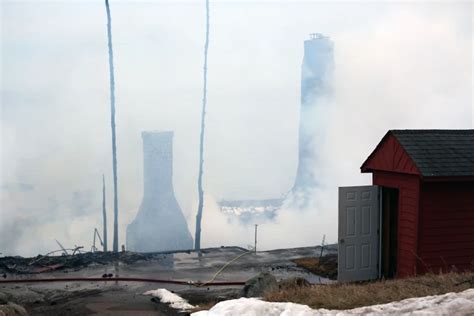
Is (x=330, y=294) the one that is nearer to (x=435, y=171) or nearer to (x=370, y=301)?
(x=370, y=301)

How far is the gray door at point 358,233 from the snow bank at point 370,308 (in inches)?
160

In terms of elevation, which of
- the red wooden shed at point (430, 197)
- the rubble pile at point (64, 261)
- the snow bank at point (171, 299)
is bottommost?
the rubble pile at point (64, 261)

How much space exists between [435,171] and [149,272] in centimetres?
668

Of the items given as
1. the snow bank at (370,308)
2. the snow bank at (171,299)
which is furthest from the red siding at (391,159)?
the snow bank at (171,299)

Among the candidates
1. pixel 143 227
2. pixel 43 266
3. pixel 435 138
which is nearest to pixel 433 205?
pixel 435 138

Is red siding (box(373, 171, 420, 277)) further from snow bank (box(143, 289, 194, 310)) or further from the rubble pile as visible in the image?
the rubble pile

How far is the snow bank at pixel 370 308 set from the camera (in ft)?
23.6

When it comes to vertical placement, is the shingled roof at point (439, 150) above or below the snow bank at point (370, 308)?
above

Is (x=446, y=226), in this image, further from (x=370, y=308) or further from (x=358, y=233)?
(x=370, y=308)

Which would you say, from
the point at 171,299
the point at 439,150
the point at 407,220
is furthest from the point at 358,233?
the point at 171,299

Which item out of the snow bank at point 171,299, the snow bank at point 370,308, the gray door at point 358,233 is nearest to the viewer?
the snow bank at point 370,308

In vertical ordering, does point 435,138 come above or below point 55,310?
above

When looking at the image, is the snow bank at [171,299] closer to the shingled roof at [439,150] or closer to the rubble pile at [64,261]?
the rubble pile at [64,261]

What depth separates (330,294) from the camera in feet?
27.3
